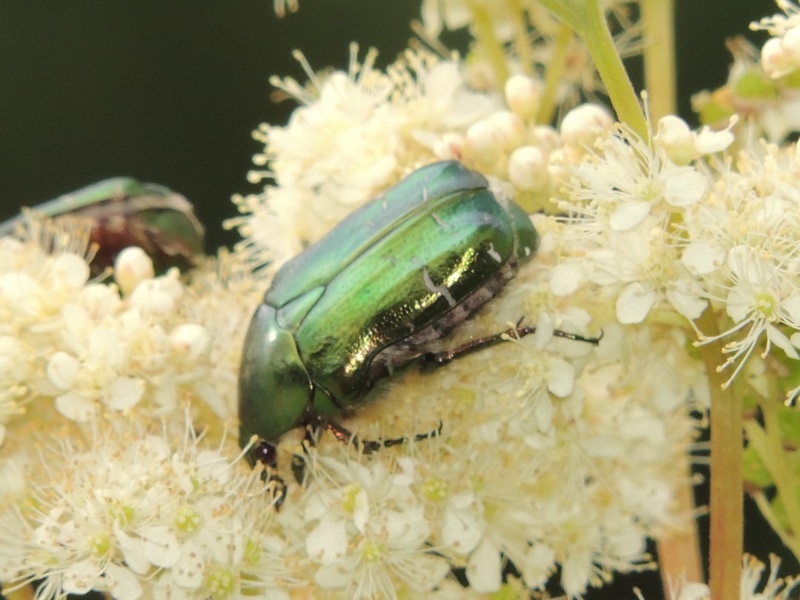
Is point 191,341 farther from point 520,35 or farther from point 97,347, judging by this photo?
point 520,35

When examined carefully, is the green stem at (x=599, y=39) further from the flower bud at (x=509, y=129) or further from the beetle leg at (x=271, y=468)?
the beetle leg at (x=271, y=468)

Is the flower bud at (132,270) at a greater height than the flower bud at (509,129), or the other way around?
the flower bud at (132,270)

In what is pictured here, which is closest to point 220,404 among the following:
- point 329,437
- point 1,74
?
point 329,437

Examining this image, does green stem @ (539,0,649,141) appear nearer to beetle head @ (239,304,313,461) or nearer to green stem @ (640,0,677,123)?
green stem @ (640,0,677,123)

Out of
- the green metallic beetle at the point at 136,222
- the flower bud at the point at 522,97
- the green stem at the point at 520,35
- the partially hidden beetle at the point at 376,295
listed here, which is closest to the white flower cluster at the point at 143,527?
the partially hidden beetle at the point at 376,295

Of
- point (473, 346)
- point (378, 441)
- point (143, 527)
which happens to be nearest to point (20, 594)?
point (143, 527)
